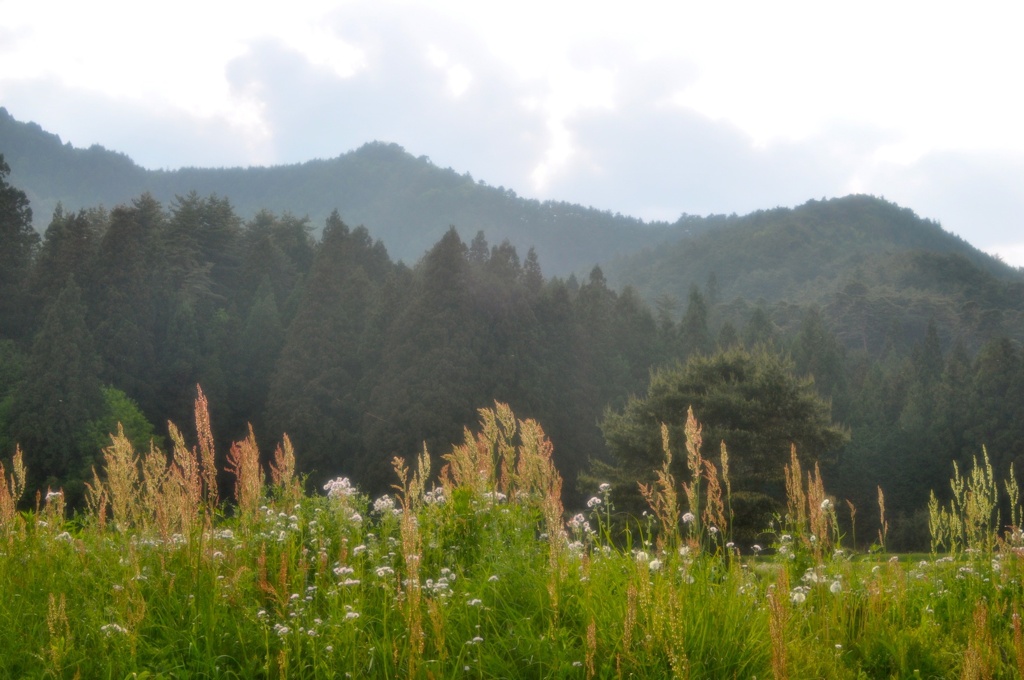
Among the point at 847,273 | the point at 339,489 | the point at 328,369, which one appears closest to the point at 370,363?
the point at 328,369

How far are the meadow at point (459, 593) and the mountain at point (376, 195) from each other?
10162 cm

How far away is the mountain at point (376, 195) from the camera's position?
10656cm

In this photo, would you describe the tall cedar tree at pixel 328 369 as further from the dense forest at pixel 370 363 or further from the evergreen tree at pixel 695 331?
the evergreen tree at pixel 695 331

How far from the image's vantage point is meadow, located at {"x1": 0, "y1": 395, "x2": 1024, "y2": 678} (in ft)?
10.6

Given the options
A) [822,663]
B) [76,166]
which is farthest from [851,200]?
[822,663]

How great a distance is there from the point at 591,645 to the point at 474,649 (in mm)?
822

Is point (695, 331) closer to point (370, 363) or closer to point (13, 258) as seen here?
point (370, 363)

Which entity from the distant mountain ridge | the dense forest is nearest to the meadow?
the dense forest

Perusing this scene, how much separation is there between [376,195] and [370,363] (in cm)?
10048

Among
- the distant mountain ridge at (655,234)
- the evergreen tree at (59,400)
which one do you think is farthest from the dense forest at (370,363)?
the distant mountain ridge at (655,234)

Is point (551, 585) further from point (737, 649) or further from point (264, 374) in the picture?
point (264, 374)

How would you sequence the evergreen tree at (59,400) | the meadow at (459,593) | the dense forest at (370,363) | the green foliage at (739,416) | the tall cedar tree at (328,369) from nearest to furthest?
the meadow at (459,593) → the green foliage at (739,416) → the evergreen tree at (59,400) → the dense forest at (370,363) → the tall cedar tree at (328,369)

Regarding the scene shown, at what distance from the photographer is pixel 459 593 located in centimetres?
383

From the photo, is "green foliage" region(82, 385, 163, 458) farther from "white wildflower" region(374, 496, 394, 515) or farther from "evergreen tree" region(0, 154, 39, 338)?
"white wildflower" region(374, 496, 394, 515)
